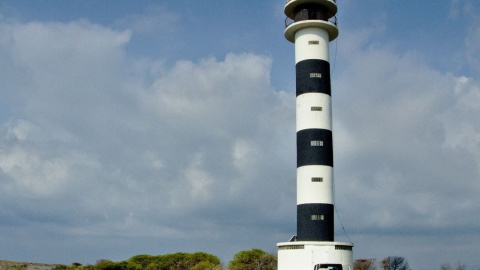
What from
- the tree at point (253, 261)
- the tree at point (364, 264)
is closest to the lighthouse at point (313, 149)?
the tree at point (253, 261)

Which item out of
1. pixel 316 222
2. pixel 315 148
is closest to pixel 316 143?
pixel 315 148

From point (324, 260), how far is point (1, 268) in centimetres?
4417

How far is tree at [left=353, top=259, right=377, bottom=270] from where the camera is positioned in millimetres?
57375

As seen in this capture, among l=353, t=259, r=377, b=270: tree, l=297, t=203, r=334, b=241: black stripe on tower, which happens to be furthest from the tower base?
l=353, t=259, r=377, b=270: tree

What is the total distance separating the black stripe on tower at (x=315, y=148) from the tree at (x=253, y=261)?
17303 mm

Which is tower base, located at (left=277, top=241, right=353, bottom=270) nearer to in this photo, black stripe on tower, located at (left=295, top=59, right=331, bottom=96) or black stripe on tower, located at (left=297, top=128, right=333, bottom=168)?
black stripe on tower, located at (left=297, top=128, right=333, bottom=168)

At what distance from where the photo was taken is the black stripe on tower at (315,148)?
117 feet

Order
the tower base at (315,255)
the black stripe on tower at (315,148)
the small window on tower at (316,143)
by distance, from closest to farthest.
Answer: the tower base at (315,255)
the black stripe on tower at (315,148)
the small window on tower at (316,143)

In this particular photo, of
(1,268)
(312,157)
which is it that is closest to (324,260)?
(312,157)

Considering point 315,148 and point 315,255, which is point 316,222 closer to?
point 315,255

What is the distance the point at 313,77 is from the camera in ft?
121

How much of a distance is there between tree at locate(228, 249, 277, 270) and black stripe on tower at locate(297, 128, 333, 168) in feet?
56.8

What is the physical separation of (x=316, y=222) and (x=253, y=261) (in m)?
18.5

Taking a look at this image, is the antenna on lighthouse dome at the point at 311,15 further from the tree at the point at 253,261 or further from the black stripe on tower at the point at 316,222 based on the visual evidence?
the tree at the point at 253,261
